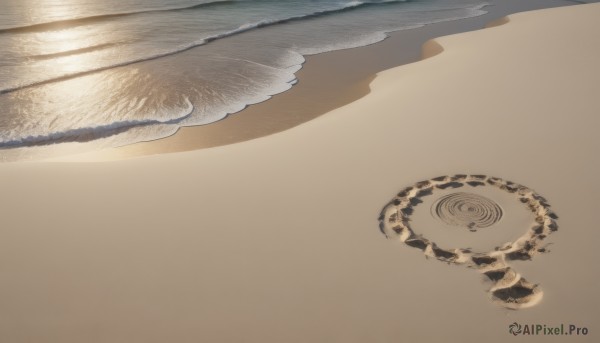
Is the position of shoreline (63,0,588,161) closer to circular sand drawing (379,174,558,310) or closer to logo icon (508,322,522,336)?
circular sand drawing (379,174,558,310)

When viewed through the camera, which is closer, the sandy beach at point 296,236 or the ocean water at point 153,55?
the sandy beach at point 296,236

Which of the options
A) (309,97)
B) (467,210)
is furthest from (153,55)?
(467,210)

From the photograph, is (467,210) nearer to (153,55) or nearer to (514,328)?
(514,328)

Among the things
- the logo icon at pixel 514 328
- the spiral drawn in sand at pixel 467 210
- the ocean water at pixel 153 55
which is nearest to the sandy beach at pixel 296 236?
the logo icon at pixel 514 328

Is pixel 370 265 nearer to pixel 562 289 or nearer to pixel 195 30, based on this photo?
pixel 562 289

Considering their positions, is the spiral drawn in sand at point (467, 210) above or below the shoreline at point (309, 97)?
below

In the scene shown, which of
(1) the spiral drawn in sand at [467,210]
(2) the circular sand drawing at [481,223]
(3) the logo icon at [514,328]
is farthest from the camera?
(1) the spiral drawn in sand at [467,210]

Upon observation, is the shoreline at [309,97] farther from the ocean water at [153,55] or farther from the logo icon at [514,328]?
the logo icon at [514,328]
